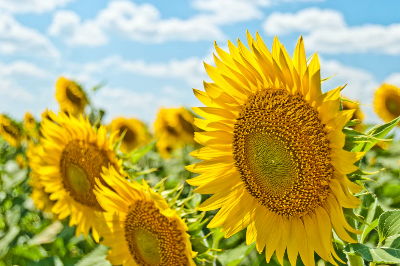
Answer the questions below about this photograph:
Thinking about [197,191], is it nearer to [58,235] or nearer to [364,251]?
[364,251]

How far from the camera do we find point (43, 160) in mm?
4348

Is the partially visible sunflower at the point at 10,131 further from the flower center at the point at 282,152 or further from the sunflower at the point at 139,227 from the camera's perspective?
the flower center at the point at 282,152

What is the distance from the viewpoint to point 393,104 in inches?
255

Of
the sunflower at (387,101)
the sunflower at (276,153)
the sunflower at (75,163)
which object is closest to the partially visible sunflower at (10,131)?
the sunflower at (75,163)

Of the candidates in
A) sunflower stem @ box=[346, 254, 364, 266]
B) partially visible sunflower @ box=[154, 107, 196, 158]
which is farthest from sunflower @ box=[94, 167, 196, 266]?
partially visible sunflower @ box=[154, 107, 196, 158]

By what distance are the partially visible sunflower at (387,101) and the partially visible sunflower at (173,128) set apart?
3.03 meters

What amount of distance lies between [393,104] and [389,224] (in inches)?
193

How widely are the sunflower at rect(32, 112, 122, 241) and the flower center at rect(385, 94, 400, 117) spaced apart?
189 inches

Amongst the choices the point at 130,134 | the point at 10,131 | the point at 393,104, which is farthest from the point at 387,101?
the point at 10,131

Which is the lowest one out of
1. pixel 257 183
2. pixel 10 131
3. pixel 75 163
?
pixel 257 183

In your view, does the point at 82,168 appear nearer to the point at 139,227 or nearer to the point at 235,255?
the point at 139,227

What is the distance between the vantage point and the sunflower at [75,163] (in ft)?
12.0

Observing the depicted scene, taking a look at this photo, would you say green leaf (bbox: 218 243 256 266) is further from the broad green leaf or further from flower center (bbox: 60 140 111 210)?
flower center (bbox: 60 140 111 210)

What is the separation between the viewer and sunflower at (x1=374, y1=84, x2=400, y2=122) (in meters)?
6.44
